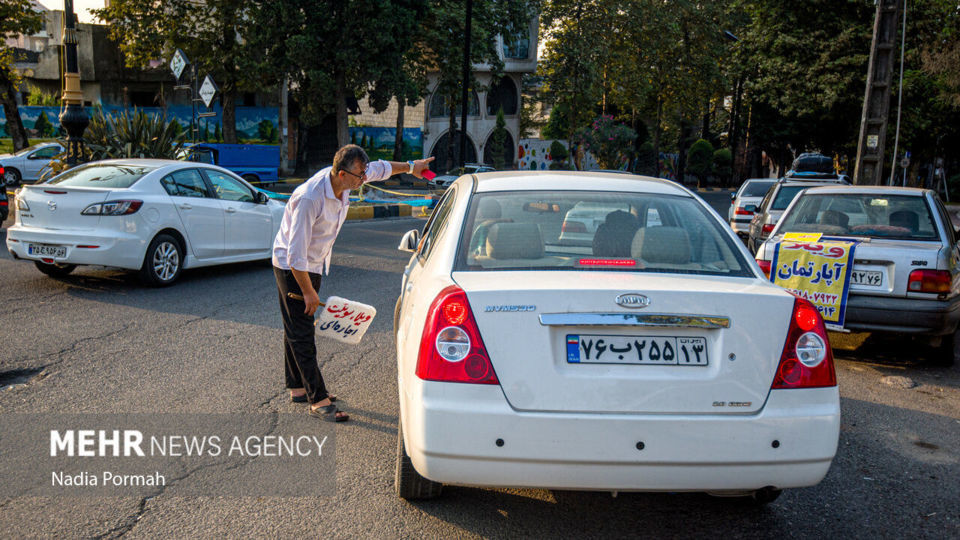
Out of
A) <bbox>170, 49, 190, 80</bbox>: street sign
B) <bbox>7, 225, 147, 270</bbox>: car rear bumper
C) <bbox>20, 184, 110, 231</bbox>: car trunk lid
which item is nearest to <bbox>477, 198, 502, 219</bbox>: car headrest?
<bbox>7, 225, 147, 270</bbox>: car rear bumper

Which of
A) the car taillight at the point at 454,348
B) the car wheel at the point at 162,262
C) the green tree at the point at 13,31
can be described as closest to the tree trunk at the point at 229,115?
the green tree at the point at 13,31

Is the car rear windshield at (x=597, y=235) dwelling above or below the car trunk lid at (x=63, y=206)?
above

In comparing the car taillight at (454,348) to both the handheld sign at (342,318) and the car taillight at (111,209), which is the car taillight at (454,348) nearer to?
the handheld sign at (342,318)

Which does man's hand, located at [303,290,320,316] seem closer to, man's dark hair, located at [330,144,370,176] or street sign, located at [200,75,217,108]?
man's dark hair, located at [330,144,370,176]

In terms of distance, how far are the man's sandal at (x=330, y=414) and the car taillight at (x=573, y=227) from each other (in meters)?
1.79

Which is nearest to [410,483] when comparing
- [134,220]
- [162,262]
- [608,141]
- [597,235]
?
[597,235]

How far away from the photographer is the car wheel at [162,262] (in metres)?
8.66

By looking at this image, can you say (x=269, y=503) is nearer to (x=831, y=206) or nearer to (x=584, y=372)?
(x=584, y=372)

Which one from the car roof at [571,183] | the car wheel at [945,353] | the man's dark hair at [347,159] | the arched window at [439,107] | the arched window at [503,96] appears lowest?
the car wheel at [945,353]

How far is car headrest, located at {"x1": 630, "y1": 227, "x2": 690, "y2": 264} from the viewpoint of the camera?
353 cm

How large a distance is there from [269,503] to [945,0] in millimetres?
28724

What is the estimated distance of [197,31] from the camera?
28.7 meters

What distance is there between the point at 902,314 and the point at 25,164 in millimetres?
24589

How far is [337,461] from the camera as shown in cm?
407
